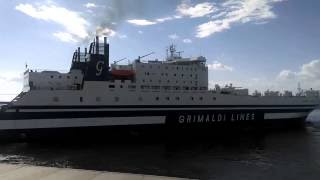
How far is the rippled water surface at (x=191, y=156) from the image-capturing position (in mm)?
17875

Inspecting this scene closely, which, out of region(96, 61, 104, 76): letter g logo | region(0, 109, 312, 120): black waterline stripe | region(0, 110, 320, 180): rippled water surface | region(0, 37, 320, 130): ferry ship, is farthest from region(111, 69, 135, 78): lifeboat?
region(0, 110, 320, 180): rippled water surface

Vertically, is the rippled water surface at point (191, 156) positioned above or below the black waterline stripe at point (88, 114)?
below

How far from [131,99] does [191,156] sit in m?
11.4

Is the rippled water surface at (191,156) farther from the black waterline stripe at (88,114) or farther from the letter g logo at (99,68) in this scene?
the letter g logo at (99,68)

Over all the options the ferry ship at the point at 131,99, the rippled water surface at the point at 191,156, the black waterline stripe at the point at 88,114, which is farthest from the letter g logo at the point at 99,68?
the rippled water surface at the point at 191,156

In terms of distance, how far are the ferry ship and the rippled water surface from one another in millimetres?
2430

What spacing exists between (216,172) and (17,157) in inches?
468

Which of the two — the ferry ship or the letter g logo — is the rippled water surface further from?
the letter g logo

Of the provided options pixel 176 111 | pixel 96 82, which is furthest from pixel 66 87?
pixel 176 111

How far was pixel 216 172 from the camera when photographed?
17.6 metres

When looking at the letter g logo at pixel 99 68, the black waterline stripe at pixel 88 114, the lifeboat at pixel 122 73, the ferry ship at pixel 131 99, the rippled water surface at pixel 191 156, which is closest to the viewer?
the rippled water surface at pixel 191 156

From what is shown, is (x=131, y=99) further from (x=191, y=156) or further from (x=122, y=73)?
(x=191, y=156)

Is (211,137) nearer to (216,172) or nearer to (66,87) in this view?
(66,87)

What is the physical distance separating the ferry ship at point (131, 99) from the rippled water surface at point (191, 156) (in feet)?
7.97
